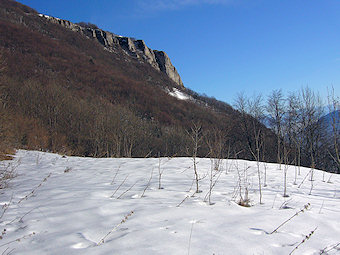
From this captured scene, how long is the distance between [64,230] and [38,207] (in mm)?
750

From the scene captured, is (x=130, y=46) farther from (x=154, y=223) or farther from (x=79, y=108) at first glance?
(x=154, y=223)

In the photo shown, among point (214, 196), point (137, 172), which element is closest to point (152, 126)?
point (137, 172)

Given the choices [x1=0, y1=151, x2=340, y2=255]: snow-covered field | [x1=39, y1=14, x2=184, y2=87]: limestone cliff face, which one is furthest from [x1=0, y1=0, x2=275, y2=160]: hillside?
[x1=39, y1=14, x2=184, y2=87]: limestone cliff face

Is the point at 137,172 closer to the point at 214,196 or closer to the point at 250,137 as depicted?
the point at 214,196

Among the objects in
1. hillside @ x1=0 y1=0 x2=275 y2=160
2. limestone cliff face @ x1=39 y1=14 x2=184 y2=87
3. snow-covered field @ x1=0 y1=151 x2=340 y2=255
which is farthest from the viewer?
limestone cliff face @ x1=39 y1=14 x2=184 y2=87

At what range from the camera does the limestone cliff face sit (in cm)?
4028

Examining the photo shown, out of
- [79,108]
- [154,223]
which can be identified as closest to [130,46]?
[79,108]

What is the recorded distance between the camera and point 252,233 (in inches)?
60.9

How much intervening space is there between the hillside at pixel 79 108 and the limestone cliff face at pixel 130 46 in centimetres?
486

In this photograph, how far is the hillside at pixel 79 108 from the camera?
12037 millimetres

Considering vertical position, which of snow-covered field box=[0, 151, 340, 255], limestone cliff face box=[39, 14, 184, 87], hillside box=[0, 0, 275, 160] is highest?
limestone cliff face box=[39, 14, 184, 87]

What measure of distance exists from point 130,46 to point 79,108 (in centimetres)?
3747

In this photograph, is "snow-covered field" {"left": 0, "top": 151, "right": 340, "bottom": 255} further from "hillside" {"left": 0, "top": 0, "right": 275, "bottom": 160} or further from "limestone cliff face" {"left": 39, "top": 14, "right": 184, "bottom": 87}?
"limestone cliff face" {"left": 39, "top": 14, "right": 184, "bottom": 87}

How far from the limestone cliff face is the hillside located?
486cm
